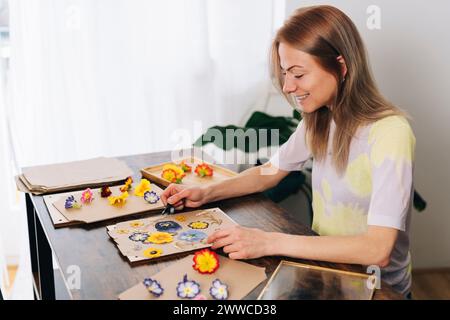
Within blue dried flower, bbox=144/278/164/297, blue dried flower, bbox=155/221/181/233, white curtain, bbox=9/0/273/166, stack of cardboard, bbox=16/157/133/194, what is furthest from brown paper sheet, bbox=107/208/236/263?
white curtain, bbox=9/0/273/166

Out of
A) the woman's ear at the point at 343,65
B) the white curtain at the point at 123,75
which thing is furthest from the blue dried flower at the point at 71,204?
the white curtain at the point at 123,75

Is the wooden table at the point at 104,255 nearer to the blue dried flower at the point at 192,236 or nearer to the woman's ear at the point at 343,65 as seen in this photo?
the blue dried flower at the point at 192,236

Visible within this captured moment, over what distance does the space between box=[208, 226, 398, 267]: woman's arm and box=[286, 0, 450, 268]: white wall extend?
54.8 inches

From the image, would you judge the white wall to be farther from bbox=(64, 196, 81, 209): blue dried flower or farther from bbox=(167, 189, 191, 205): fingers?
bbox=(64, 196, 81, 209): blue dried flower

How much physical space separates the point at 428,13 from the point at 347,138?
1.23m

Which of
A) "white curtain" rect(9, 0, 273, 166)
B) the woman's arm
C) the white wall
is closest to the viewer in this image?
the woman's arm

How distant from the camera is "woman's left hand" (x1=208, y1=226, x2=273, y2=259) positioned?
1.21 metres

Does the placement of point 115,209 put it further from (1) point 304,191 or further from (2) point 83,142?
(1) point 304,191

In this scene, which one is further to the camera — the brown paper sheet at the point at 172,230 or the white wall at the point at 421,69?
the white wall at the point at 421,69

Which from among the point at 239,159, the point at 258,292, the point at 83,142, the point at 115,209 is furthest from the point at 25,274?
the point at 258,292

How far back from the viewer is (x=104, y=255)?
4.07 feet

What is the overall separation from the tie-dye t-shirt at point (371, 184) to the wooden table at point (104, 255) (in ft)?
0.50

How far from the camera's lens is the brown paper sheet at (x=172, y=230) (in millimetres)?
1243

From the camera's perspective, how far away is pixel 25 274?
8.37 feet
